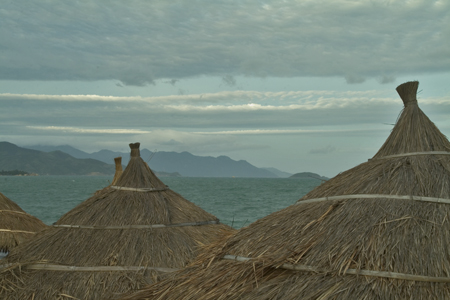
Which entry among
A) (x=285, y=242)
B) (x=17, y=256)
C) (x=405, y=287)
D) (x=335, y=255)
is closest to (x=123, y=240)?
(x=17, y=256)

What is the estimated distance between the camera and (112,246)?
8062 mm

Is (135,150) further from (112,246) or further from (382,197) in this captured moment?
(382,197)

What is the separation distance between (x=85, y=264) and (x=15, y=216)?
5534 millimetres

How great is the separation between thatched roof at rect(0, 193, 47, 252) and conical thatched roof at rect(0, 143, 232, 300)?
10.8ft

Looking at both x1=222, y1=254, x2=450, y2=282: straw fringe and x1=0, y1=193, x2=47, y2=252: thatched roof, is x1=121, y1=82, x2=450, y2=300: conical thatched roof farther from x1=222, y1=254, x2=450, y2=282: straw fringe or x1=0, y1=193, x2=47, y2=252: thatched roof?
x1=0, y1=193, x2=47, y2=252: thatched roof

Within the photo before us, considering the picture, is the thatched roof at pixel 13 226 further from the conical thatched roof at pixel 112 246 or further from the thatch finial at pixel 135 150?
the thatch finial at pixel 135 150

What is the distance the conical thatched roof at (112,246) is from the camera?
298 inches

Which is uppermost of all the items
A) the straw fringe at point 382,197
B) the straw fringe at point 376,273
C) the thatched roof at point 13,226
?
the straw fringe at point 382,197

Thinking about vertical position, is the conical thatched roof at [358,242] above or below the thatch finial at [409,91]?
below

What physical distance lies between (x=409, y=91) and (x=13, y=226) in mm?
10254

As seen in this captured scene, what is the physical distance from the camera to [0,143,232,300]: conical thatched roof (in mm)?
7559

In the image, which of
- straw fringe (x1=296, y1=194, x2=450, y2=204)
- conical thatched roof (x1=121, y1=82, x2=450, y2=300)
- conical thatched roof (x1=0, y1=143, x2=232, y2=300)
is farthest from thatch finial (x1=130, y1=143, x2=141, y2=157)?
straw fringe (x1=296, y1=194, x2=450, y2=204)

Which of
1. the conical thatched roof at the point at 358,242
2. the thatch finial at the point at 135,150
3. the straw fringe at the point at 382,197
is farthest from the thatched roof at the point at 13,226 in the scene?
the straw fringe at the point at 382,197

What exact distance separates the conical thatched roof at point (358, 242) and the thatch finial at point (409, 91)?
0.03 metres
